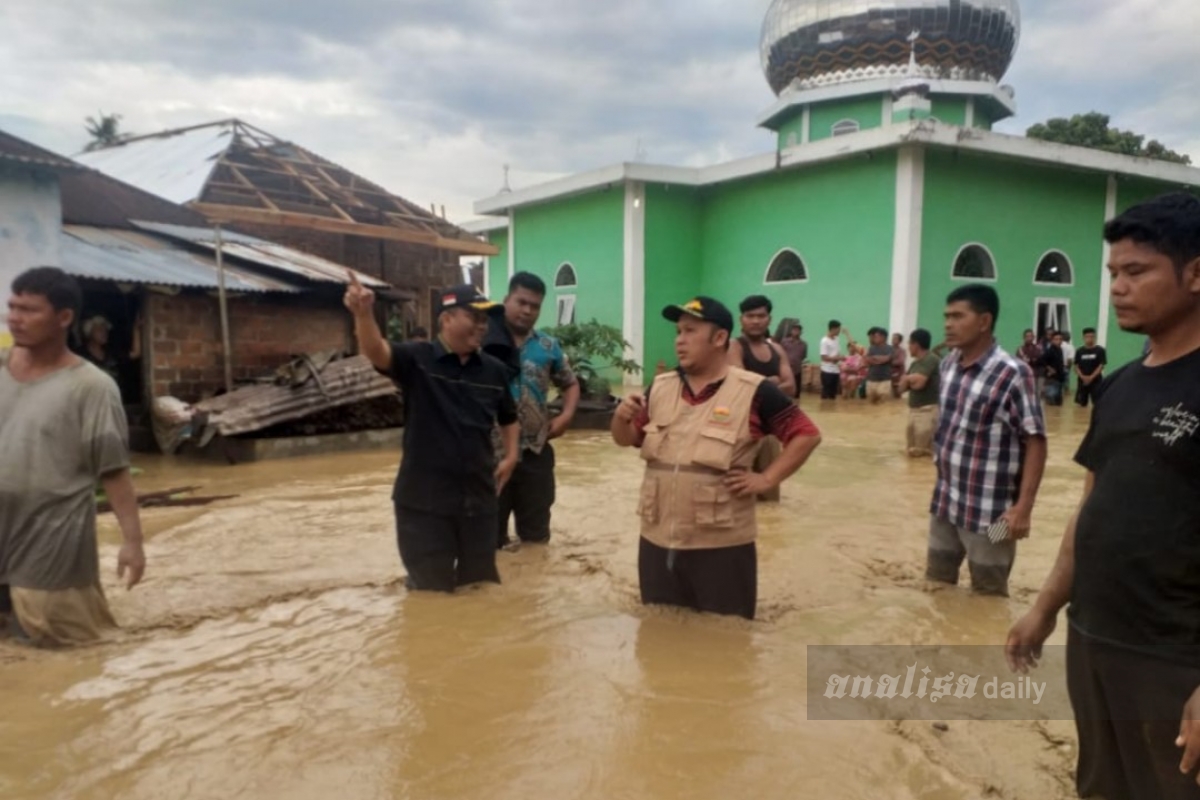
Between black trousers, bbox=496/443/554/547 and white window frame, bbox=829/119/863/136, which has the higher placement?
white window frame, bbox=829/119/863/136

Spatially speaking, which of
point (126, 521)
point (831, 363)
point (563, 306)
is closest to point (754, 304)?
point (126, 521)

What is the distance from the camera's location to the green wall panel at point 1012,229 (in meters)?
16.6

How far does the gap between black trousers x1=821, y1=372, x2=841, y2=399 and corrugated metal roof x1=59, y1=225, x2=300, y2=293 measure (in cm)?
978

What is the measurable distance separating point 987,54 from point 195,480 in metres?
19.3

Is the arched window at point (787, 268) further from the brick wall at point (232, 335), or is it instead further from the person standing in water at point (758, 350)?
the person standing in water at point (758, 350)

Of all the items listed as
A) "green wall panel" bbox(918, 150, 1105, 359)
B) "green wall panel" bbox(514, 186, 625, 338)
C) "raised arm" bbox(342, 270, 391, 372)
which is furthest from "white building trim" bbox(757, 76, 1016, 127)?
"raised arm" bbox(342, 270, 391, 372)

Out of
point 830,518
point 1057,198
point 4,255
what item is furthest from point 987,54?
point 4,255

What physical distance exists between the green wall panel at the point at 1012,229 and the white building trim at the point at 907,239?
0.30 meters

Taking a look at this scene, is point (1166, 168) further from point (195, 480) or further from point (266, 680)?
point (266, 680)

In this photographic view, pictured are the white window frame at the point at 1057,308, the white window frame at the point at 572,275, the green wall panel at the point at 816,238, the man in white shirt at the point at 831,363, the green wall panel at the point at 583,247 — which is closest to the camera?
the man in white shirt at the point at 831,363

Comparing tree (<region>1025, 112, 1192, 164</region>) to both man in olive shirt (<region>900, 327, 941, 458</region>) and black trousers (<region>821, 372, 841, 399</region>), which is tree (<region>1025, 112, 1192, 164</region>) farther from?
man in olive shirt (<region>900, 327, 941, 458</region>)

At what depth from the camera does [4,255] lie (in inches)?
364

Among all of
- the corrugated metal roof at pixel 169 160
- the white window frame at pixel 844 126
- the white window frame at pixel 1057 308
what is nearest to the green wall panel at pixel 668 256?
the white window frame at pixel 844 126

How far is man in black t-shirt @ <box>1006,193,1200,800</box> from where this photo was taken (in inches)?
76.2
